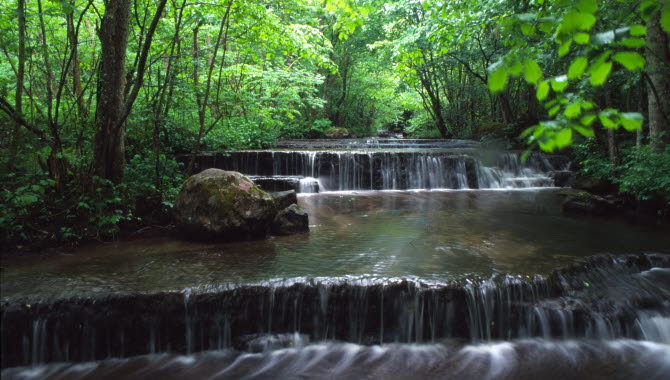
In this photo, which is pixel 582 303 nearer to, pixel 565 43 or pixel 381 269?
pixel 381 269

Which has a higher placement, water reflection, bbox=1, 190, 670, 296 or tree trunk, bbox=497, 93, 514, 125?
tree trunk, bbox=497, 93, 514, 125

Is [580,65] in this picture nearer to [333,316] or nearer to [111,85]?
[333,316]

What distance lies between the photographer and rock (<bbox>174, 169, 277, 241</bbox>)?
5.46 metres

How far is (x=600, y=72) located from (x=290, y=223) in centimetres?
495

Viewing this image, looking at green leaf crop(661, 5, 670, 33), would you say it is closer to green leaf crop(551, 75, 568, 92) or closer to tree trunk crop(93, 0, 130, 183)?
green leaf crop(551, 75, 568, 92)

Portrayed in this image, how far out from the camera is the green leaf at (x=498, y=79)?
1.70m

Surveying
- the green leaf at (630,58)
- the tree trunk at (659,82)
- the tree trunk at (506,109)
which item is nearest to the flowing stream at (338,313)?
the green leaf at (630,58)

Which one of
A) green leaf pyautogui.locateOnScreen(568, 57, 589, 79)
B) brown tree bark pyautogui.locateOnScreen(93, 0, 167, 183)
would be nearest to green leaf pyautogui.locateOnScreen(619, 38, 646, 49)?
green leaf pyautogui.locateOnScreen(568, 57, 589, 79)

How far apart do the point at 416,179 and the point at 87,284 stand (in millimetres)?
9286

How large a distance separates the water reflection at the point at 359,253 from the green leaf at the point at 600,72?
9.21ft

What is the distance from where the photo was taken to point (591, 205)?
7.54m

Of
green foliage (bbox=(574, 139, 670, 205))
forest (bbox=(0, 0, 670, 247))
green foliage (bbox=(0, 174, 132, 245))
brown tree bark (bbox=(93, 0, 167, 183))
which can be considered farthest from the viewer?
green foliage (bbox=(574, 139, 670, 205))

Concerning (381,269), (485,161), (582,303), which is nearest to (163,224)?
(381,269)

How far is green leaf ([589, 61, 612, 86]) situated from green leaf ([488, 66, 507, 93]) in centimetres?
35
